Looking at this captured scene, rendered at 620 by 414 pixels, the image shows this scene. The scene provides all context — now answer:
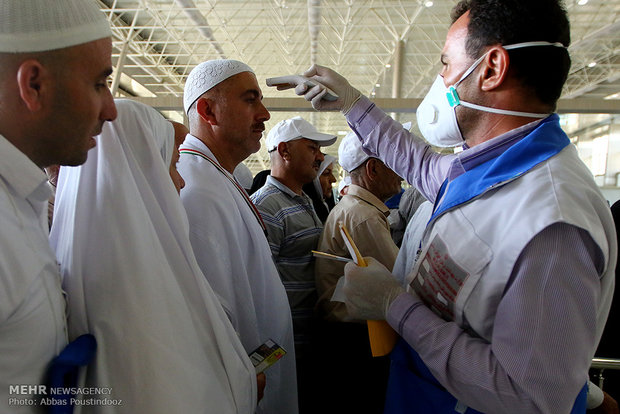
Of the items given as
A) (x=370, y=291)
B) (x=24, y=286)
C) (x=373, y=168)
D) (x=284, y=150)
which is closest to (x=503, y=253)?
(x=370, y=291)

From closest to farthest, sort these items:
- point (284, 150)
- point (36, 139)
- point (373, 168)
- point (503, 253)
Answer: point (36, 139) → point (503, 253) → point (373, 168) → point (284, 150)

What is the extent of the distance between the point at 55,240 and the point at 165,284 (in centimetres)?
39

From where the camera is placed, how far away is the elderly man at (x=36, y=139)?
765mm

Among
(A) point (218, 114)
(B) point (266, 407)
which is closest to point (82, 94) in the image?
(A) point (218, 114)

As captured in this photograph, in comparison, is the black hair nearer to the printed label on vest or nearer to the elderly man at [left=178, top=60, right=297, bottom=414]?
the printed label on vest

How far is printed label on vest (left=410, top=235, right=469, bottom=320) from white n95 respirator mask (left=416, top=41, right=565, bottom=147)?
0.47 meters

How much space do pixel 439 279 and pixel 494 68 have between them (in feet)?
2.33

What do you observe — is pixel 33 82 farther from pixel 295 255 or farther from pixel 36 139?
pixel 295 255

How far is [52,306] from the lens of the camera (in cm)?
87

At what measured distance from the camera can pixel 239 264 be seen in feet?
5.19

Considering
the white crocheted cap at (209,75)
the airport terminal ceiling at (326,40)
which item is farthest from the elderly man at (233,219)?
the airport terminal ceiling at (326,40)

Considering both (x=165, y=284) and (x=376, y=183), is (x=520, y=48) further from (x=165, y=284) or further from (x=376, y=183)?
(x=376, y=183)

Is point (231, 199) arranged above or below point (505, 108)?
below

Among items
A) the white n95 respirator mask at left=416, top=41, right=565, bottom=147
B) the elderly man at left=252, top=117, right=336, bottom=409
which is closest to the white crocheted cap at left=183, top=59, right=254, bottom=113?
the elderly man at left=252, top=117, right=336, bottom=409
